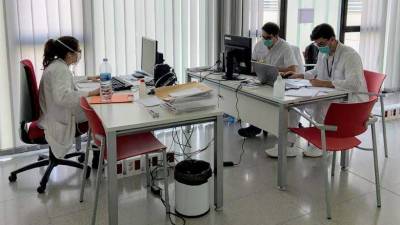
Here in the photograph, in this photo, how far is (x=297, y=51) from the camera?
4355mm

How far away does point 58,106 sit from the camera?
3.06m

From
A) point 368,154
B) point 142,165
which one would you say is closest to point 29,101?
point 142,165

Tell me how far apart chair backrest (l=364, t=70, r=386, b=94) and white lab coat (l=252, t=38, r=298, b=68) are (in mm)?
735

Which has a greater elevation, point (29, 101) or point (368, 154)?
point (29, 101)

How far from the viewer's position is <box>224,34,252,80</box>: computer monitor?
3750 millimetres

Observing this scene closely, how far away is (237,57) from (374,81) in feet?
4.23

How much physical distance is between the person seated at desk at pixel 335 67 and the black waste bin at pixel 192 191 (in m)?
1.28

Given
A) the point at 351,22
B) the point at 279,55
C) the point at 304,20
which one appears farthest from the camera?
the point at 351,22

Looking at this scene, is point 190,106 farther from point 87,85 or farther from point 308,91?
point 87,85

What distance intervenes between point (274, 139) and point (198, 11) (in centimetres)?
168

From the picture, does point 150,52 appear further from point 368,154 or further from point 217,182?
point 368,154

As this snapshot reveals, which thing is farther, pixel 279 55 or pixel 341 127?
pixel 279 55

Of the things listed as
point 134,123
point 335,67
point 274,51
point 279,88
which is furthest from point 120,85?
point 335,67

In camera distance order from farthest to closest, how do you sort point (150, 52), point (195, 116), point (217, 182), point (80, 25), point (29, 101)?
1. point (80, 25)
2. point (150, 52)
3. point (29, 101)
4. point (217, 182)
5. point (195, 116)
